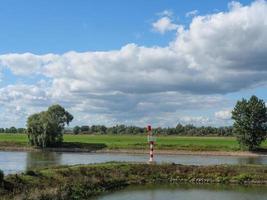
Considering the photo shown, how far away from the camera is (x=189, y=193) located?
4175cm

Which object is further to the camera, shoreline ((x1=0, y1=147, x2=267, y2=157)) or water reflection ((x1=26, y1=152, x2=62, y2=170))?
shoreline ((x1=0, y1=147, x2=267, y2=157))

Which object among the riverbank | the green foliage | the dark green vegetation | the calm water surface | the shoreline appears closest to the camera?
the dark green vegetation

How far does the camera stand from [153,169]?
2064 inches

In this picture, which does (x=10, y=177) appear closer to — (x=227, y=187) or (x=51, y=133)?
(x=227, y=187)

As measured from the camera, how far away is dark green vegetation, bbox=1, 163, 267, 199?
118 ft

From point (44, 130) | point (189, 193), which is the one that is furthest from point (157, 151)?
point (189, 193)

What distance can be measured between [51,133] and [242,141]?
43.3 metres

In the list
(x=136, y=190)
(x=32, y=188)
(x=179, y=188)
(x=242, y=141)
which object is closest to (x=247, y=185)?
(x=179, y=188)

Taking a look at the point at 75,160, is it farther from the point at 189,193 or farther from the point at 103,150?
the point at 189,193

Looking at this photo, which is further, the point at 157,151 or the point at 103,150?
the point at 103,150

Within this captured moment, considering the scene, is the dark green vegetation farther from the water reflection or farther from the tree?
the tree

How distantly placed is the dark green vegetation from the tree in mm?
55707

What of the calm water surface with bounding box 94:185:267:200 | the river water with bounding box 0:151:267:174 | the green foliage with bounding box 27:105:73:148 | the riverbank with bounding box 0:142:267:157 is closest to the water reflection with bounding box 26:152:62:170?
the river water with bounding box 0:151:267:174

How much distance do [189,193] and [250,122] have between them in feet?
233
